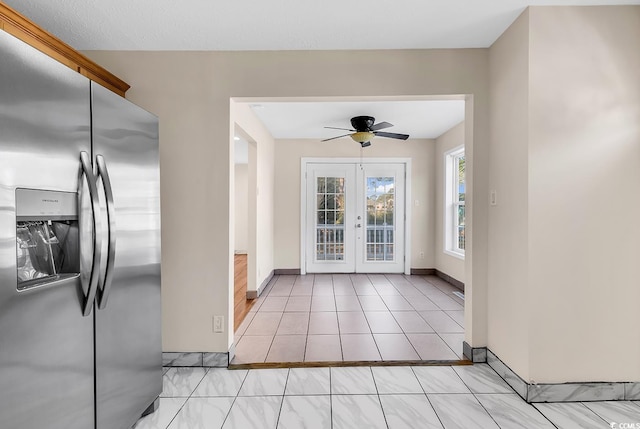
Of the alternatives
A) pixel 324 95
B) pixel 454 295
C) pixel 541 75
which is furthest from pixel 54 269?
pixel 454 295

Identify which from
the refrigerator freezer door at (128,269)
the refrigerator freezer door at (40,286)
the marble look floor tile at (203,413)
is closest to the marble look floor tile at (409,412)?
the marble look floor tile at (203,413)

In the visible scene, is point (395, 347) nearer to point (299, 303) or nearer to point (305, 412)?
point (305, 412)

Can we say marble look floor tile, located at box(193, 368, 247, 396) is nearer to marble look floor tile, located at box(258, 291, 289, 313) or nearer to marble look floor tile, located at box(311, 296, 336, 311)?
marble look floor tile, located at box(258, 291, 289, 313)

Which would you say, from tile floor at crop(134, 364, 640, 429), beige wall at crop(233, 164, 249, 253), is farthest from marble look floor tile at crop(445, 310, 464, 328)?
beige wall at crop(233, 164, 249, 253)

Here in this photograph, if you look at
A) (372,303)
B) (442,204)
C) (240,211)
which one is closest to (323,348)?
(372,303)

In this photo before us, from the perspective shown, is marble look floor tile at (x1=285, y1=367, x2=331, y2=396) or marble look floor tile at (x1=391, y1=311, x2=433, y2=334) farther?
marble look floor tile at (x1=391, y1=311, x2=433, y2=334)

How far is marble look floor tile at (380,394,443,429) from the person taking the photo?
1.88m

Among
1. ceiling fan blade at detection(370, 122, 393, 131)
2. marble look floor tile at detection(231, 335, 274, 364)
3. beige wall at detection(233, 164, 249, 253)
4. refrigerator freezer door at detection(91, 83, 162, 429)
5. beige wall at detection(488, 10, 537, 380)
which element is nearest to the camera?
refrigerator freezer door at detection(91, 83, 162, 429)

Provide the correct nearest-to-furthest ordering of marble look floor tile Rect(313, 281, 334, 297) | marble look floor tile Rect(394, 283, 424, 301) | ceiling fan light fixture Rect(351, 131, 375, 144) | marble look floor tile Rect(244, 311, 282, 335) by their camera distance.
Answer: marble look floor tile Rect(244, 311, 282, 335) → ceiling fan light fixture Rect(351, 131, 375, 144) → marble look floor tile Rect(394, 283, 424, 301) → marble look floor tile Rect(313, 281, 334, 297)

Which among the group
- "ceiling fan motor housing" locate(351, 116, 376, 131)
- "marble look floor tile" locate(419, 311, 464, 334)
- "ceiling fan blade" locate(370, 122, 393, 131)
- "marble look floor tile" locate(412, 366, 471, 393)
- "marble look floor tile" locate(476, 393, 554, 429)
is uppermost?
"ceiling fan motor housing" locate(351, 116, 376, 131)

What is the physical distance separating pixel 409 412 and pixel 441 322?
163 cm

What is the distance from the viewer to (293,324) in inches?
134

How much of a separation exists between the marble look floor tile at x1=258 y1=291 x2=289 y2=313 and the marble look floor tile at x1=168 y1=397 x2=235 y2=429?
69.4 inches

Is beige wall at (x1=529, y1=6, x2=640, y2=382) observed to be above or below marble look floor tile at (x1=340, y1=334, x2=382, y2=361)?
above
